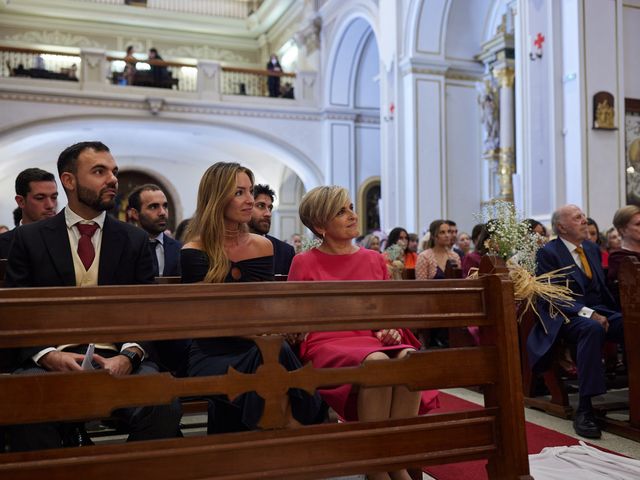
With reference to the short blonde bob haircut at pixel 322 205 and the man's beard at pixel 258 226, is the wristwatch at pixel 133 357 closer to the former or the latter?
the short blonde bob haircut at pixel 322 205

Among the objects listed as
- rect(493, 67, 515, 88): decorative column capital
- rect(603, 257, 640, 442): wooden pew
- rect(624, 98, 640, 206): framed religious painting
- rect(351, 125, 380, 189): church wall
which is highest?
rect(493, 67, 515, 88): decorative column capital

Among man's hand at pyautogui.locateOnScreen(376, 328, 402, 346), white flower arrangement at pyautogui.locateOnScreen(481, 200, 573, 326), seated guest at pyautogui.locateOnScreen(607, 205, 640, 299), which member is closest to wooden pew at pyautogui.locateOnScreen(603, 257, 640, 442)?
white flower arrangement at pyautogui.locateOnScreen(481, 200, 573, 326)

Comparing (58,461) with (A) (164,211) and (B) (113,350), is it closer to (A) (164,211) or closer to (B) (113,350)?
(B) (113,350)

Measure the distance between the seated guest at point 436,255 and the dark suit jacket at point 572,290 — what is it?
1.82 m

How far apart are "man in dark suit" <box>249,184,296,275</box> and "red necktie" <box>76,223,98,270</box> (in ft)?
5.46

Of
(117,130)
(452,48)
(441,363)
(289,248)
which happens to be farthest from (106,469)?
(117,130)

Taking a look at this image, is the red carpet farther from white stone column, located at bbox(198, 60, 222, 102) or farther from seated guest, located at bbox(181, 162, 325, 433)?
white stone column, located at bbox(198, 60, 222, 102)

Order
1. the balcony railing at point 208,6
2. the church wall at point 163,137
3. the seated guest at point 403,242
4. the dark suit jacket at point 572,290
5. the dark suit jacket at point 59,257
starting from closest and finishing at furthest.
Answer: the dark suit jacket at point 59,257 → the dark suit jacket at point 572,290 → the seated guest at point 403,242 → the church wall at point 163,137 → the balcony railing at point 208,6

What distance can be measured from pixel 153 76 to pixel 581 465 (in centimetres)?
1308

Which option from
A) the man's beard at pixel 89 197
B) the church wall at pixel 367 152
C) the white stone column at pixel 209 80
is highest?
the white stone column at pixel 209 80

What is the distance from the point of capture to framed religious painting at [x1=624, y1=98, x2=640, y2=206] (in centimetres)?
793

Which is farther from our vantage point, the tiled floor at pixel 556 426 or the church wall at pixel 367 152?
the church wall at pixel 367 152

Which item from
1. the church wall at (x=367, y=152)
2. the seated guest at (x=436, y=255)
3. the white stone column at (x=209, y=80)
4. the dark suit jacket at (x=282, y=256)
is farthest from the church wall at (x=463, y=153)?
the dark suit jacket at (x=282, y=256)

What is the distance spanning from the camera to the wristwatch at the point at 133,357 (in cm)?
224
